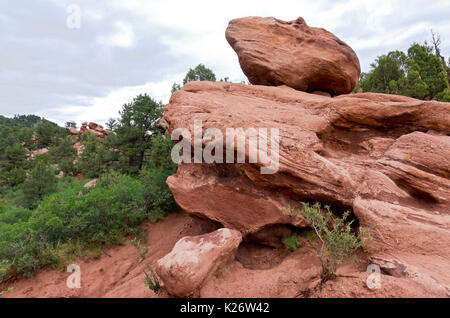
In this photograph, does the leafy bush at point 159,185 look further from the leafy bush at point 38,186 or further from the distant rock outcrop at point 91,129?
the distant rock outcrop at point 91,129

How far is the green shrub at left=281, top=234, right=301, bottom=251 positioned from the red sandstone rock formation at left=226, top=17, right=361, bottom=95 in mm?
5783

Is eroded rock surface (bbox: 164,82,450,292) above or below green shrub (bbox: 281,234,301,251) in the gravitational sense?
above

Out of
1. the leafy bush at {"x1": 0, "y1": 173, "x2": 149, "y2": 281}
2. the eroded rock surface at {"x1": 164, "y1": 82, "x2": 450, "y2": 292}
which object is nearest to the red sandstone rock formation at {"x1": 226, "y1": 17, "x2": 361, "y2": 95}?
the eroded rock surface at {"x1": 164, "y1": 82, "x2": 450, "y2": 292}

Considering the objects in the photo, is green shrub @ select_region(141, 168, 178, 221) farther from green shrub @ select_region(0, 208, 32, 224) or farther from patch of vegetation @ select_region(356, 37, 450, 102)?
patch of vegetation @ select_region(356, 37, 450, 102)

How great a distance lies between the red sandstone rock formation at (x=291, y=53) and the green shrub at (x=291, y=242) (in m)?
5.78

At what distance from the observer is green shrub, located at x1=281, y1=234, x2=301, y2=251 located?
4.86 meters

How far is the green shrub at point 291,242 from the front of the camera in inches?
191

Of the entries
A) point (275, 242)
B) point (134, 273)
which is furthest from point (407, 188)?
point (134, 273)

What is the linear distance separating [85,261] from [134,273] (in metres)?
1.94

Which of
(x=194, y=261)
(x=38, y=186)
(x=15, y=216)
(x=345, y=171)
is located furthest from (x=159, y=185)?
(x=38, y=186)

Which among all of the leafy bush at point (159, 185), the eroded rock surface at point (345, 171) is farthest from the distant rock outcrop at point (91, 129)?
the eroded rock surface at point (345, 171)

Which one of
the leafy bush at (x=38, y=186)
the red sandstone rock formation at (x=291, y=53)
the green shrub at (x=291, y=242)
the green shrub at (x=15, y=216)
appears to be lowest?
the green shrub at (x=15, y=216)

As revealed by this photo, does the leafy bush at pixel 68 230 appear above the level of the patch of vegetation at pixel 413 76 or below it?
below

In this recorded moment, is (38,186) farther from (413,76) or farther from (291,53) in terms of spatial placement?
A: (413,76)
